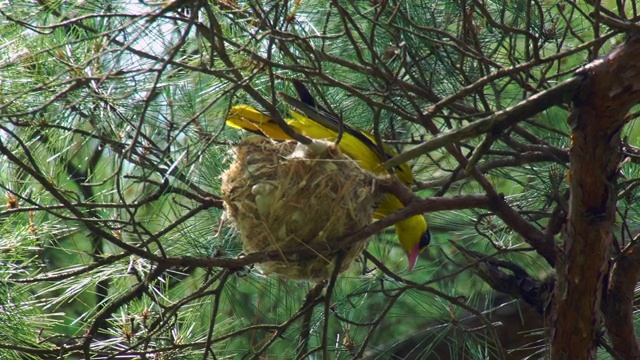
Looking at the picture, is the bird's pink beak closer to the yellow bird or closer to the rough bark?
the yellow bird

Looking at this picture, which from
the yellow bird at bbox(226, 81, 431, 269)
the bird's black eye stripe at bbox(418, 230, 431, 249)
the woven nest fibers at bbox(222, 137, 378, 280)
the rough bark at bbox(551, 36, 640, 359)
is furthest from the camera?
the bird's black eye stripe at bbox(418, 230, 431, 249)

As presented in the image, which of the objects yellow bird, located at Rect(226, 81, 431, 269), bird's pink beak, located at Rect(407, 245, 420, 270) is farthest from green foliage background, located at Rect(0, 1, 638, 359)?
bird's pink beak, located at Rect(407, 245, 420, 270)

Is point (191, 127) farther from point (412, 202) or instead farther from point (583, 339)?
point (583, 339)

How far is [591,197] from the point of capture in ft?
7.02

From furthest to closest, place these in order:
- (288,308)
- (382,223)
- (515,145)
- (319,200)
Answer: (288,308) < (515,145) < (319,200) < (382,223)

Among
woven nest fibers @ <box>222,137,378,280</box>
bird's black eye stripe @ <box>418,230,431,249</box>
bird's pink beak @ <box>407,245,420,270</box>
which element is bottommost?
bird's pink beak @ <box>407,245,420,270</box>

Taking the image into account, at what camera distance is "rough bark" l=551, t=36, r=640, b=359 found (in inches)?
77.7

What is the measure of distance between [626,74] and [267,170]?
3.40 ft

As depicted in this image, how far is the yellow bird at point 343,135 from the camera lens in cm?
265

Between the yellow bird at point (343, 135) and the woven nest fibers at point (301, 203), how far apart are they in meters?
0.16

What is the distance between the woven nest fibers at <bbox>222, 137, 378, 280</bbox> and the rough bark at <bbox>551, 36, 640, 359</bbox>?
1.95 ft

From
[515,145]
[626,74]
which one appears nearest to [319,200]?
[515,145]

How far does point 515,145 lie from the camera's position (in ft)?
8.88

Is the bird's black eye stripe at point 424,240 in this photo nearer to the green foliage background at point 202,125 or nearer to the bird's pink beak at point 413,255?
the bird's pink beak at point 413,255
